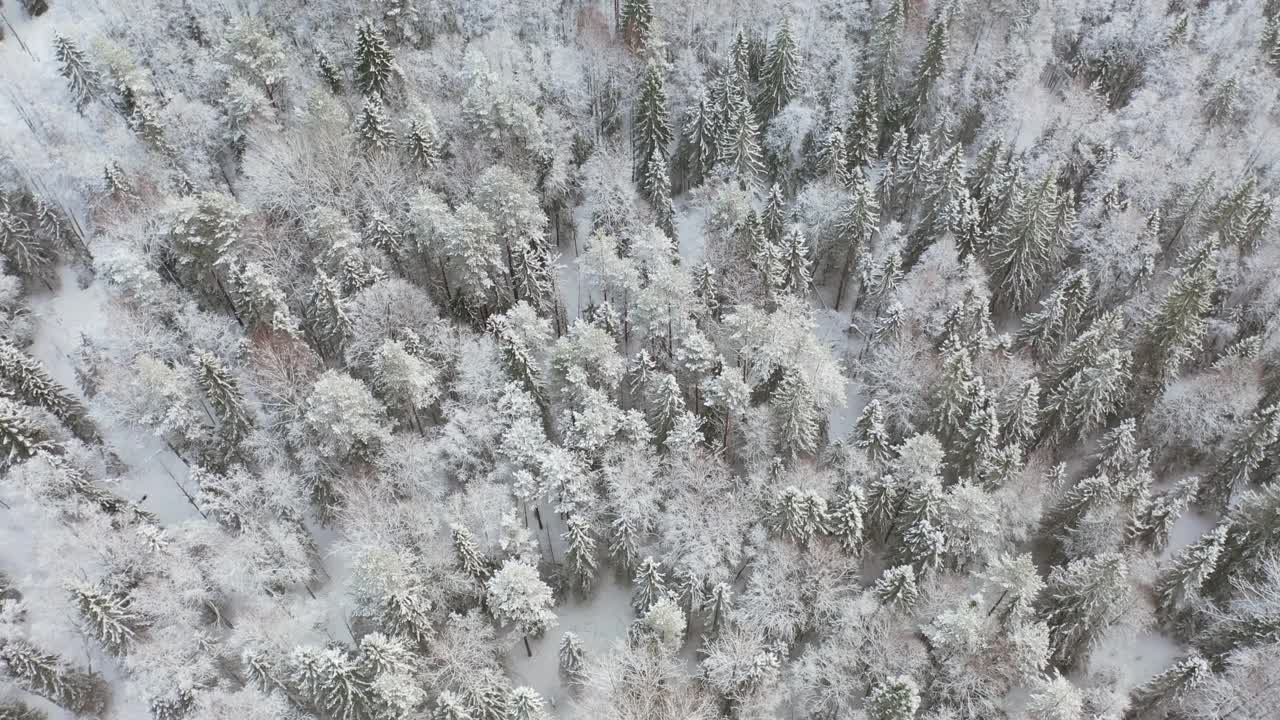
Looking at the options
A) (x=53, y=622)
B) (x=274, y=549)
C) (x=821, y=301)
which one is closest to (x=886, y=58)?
(x=821, y=301)

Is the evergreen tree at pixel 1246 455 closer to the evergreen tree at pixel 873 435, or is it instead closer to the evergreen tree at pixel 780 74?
the evergreen tree at pixel 873 435

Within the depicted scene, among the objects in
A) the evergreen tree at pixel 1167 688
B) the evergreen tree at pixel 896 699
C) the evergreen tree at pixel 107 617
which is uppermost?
the evergreen tree at pixel 107 617

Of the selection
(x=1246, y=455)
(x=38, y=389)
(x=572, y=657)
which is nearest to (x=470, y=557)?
(x=572, y=657)

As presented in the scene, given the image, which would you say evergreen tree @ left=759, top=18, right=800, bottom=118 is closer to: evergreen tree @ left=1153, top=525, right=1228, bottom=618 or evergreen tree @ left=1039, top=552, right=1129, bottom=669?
evergreen tree @ left=1039, top=552, right=1129, bottom=669

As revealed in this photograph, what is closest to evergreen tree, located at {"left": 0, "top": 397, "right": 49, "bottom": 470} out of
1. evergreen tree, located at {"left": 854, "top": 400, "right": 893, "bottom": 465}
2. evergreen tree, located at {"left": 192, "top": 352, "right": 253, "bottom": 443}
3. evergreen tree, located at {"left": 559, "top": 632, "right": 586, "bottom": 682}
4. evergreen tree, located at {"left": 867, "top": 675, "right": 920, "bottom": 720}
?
evergreen tree, located at {"left": 192, "top": 352, "right": 253, "bottom": 443}

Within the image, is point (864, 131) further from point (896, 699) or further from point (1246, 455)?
point (896, 699)

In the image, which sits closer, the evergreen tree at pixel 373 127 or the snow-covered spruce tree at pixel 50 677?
the snow-covered spruce tree at pixel 50 677

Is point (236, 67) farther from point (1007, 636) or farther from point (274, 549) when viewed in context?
point (1007, 636)

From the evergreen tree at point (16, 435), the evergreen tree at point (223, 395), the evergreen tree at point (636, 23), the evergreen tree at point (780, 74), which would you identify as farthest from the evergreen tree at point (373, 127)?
the evergreen tree at point (780, 74)
